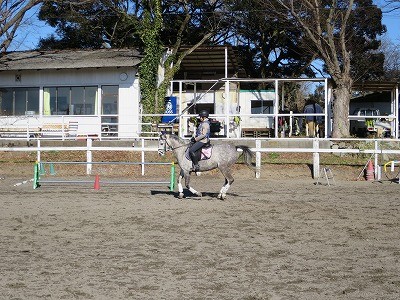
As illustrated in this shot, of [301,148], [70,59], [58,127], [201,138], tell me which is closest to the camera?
[201,138]

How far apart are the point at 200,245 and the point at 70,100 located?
78.6 ft

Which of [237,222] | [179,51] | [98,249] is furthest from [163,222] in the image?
[179,51]

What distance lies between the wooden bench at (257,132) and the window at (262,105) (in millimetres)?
2546

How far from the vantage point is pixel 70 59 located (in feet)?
108

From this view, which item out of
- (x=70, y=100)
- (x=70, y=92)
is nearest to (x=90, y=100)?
(x=70, y=100)

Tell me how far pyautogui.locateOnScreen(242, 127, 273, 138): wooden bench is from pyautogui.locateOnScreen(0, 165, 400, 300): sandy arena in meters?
13.7

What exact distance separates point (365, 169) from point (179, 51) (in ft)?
55.8

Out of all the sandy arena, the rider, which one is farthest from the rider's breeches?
the sandy arena

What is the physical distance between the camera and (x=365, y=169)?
21938 millimetres

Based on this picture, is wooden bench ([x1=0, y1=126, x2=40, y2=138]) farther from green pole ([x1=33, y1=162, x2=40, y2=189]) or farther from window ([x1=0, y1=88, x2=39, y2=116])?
green pole ([x1=33, y1=162, x2=40, y2=189])

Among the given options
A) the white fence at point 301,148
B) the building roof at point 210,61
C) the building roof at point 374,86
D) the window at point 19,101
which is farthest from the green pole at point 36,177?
the building roof at point 374,86

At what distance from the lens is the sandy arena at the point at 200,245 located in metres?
7.27

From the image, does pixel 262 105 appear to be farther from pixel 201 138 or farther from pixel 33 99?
pixel 201 138

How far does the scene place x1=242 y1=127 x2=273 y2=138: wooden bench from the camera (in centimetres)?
3084
